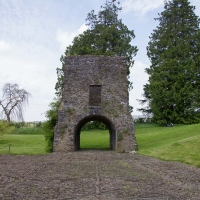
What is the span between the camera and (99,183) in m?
9.25

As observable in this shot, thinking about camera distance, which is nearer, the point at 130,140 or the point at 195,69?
the point at 130,140

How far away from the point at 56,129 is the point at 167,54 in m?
22.9

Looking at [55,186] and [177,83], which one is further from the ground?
[177,83]

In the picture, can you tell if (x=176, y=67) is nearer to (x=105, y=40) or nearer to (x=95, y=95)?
(x=105, y=40)

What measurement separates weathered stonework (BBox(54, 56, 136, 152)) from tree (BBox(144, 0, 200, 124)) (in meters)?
17.1

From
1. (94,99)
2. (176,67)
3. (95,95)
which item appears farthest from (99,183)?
(176,67)

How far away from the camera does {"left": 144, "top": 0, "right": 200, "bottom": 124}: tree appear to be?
36.9m

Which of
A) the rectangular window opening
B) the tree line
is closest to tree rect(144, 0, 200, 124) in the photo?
the tree line

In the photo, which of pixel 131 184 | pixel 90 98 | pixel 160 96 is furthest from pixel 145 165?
pixel 160 96

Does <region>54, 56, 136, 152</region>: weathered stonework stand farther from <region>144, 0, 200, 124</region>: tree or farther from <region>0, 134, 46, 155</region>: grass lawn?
<region>144, 0, 200, 124</region>: tree

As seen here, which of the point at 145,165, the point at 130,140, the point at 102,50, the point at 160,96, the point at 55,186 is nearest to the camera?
the point at 55,186

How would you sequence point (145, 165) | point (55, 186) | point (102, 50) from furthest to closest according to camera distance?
point (102, 50) < point (145, 165) < point (55, 186)

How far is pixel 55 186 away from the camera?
347 inches

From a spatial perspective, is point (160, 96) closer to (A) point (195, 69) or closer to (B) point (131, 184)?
(A) point (195, 69)
